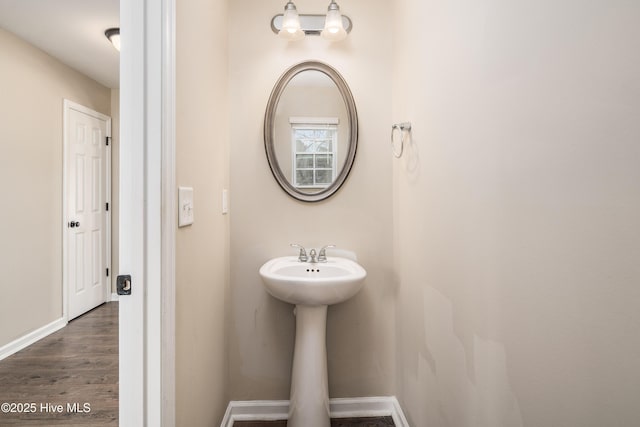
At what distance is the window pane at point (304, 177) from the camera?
6.01 ft

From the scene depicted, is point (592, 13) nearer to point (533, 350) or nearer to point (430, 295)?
point (533, 350)

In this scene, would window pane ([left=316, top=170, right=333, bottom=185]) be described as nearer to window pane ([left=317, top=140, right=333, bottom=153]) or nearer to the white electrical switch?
window pane ([left=317, top=140, right=333, bottom=153])

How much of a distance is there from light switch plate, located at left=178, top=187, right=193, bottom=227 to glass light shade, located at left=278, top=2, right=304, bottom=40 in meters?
1.10

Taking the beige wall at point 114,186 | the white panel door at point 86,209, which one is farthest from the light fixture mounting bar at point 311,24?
the beige wall at point 114,186

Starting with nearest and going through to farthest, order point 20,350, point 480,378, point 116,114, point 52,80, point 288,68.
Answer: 1. point 480,378
2. point 288,68
3. point 20,350
4. point 52,80
5. point 116,114

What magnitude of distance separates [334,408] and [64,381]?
1.82 metres

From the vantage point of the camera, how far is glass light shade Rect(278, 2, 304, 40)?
1.69 m

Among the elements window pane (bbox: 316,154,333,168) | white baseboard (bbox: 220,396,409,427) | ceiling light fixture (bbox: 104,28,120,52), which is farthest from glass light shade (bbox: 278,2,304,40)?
white baseboard (bbox: 220,396,409,427)

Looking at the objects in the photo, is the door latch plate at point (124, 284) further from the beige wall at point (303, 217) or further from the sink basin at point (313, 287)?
the beige wall at point (303, 217)

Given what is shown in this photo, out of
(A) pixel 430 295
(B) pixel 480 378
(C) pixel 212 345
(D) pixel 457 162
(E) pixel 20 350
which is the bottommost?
(E) pixel 20 350

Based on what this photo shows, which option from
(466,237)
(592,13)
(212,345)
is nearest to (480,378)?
(466,237)

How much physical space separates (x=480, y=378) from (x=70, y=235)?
3673 millimetres

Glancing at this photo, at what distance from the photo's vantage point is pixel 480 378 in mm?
927

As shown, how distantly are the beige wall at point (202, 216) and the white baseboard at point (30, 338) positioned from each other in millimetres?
2054
